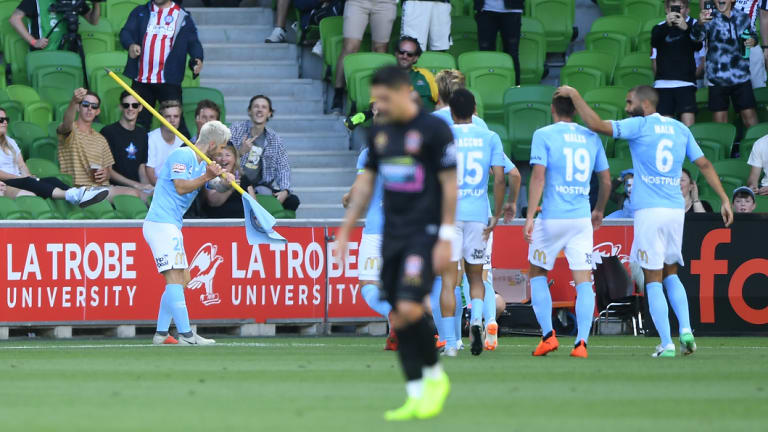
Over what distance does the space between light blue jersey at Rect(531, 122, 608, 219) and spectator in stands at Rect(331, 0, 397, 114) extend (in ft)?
24.6

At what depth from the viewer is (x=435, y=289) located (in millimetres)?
11586

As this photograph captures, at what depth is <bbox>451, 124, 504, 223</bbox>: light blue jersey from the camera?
11359 mm

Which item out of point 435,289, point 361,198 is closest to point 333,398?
point 361,198

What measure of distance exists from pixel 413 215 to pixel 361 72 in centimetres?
1072

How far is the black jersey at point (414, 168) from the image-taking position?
23.3 ft

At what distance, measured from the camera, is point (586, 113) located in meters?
11.0

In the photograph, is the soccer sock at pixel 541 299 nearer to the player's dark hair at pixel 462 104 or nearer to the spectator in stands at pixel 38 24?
the player's dark hair at pixel 462 104

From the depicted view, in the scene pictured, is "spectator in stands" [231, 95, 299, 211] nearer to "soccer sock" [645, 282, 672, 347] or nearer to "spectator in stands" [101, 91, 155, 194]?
"spectator in stands" [101, 91, 155, 194]

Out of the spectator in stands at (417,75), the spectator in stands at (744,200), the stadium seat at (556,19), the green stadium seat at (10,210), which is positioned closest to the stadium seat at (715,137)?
the spectator in stands at (744,200)

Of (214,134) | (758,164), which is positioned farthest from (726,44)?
(214,134)

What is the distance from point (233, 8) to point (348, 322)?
7.88 m

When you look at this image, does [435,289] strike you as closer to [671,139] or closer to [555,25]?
[671,139]

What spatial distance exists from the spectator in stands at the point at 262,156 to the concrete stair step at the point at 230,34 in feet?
15.5

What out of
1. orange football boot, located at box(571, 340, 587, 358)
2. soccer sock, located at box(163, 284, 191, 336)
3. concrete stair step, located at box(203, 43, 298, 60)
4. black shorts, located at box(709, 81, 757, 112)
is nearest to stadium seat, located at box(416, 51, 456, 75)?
concrete stair step, located at box(203, 43, 298, 60)
